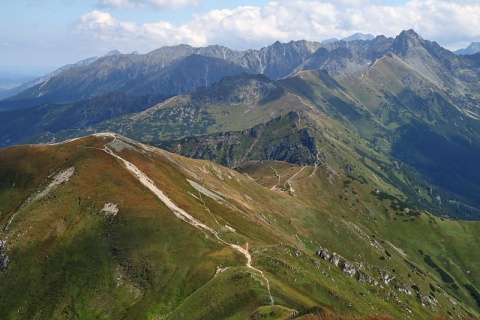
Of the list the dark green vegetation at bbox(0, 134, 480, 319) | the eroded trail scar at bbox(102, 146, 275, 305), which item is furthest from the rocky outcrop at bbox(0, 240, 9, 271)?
the eroded trail scar at bbox(102, 146, 275, 305)

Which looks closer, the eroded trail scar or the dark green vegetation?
the dark green vegetation

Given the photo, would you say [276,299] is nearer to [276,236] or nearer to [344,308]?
[344,308]

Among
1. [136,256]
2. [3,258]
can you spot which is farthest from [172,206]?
[3,258]

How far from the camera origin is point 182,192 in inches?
6348

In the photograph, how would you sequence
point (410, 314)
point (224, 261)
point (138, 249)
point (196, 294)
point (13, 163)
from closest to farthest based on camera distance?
point (196, 294)
point (224, 261)
point (138, 249)
point (410, 314)
point (13, 163)

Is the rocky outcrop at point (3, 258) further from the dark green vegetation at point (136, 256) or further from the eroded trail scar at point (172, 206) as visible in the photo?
the eroded trail scar at point (172, 206)

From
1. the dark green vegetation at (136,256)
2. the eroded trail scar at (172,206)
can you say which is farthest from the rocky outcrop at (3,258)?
the eroded trail scar at (172,206)

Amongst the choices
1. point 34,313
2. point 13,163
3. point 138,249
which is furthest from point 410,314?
point 13,163

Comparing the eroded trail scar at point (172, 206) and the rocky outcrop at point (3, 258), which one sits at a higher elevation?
the eroded trail scar at point (172, 206)

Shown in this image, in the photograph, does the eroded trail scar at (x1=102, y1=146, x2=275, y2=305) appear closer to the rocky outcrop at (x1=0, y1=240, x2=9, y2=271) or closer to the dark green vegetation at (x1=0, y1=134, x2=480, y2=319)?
the dark green vegetation at (x1=0, y1=134, x2=480, y2=319)

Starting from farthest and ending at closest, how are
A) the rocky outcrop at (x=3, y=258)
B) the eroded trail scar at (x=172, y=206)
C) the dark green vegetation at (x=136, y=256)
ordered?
the rocky outcrop at (x=3, y=258) → the eroded trail scar at (x=172, y=206) → the dark green vegetation at (x=136, y=256)

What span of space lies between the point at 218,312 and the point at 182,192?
3018 inches

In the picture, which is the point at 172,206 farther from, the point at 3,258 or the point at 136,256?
the point at 3,258

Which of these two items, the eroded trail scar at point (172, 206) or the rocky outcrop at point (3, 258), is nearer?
the eroded trail scar at point (172, 206)
